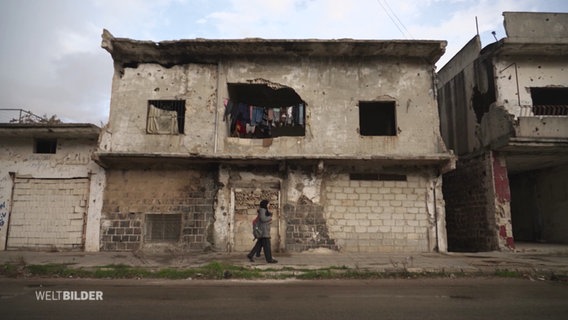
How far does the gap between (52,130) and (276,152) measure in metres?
7.55

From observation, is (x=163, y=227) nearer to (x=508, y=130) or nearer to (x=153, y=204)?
(x=153, y=204)

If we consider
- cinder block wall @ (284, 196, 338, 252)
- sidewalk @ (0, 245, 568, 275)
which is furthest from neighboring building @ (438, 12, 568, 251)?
cinder block wall @ (284, 196, 338, 252)

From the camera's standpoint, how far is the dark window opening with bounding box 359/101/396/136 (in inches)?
545

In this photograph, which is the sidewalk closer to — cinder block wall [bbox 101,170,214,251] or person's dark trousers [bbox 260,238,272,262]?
person's dark trousers [bbox 260,238,272,262]

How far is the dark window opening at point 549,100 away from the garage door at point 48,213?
16452mm

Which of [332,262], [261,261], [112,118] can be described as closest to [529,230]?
[332,262]

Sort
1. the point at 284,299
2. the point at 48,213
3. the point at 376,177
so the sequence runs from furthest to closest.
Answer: the point at 376,177, the point at 48,213, the point at 284,299

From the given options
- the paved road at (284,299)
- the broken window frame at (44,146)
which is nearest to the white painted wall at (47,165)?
the broken window frame at (44,146)

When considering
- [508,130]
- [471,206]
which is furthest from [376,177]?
[508,130]

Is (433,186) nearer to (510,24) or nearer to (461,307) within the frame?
(510,24)

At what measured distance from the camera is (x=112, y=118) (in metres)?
12.6

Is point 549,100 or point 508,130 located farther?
point 549,100

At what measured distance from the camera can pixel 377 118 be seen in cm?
1502

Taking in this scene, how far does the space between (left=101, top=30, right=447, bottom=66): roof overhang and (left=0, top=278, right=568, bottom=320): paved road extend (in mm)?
7889
